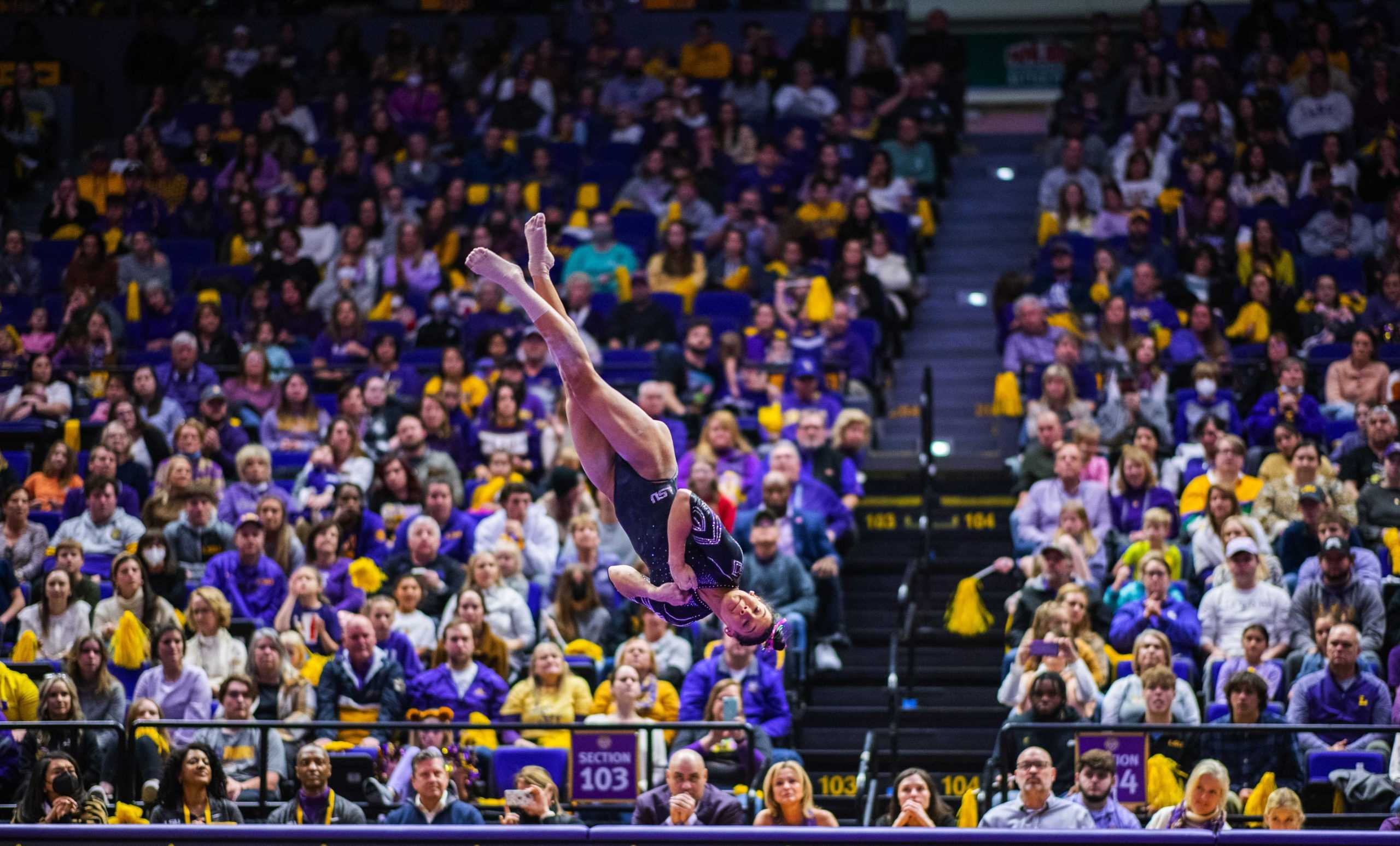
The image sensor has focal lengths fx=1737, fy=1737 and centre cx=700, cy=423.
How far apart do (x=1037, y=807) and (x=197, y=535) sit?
239 inches

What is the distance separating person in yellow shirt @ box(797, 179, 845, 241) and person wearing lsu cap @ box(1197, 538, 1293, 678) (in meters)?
5.79

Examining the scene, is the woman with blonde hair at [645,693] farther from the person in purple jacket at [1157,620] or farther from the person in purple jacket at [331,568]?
the person in purple jacket at [1157,620]

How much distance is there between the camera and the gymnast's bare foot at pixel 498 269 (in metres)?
7.19

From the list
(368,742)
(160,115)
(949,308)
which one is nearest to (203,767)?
(368,742)

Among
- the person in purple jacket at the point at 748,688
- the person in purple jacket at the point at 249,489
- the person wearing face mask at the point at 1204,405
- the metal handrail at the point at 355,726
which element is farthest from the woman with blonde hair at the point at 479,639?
the person wearing face mask at the point at 1204,405

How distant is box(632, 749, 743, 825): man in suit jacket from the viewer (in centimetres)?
896

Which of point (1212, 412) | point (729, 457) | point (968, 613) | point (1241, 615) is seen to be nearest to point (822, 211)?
point (729, 457)

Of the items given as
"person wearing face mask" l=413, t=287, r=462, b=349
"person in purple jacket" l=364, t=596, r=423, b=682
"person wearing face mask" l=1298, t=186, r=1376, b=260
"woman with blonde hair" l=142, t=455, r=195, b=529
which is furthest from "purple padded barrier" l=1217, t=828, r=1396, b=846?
"person wearing face mask" l=413, t=287, r=462, b=349

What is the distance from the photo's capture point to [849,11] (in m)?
17.8

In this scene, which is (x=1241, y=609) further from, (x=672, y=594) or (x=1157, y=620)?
(x=672, y=594)

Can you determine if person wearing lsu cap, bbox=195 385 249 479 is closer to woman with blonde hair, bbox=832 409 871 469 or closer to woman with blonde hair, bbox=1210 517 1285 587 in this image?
woman with blonde hair, bbox=832 409 871 469

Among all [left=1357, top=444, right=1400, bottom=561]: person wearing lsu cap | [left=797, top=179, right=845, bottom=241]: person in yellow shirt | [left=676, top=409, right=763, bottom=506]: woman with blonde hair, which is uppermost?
[left=797, top=179, right=845, bottom=241]: person in yellow shirt

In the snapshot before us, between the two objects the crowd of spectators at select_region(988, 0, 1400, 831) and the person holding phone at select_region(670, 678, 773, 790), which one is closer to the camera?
the crowd of spectators at select_region(988, 0, 1400, 831)

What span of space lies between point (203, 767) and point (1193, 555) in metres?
6.07
